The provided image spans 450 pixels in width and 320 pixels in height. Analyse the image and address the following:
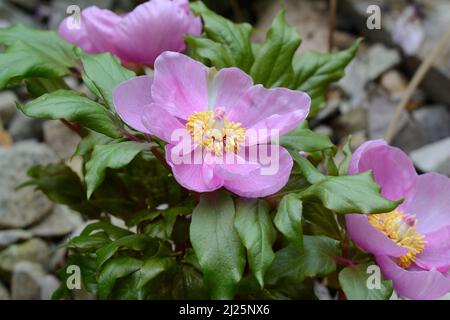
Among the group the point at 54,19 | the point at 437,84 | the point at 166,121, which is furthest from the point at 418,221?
the point at 54,19

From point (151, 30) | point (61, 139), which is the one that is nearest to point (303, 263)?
point (151, 30)

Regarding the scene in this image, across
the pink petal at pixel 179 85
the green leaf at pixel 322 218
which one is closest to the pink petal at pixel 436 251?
the green leaf at pixel 322 218

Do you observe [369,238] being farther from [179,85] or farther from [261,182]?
[179,85]

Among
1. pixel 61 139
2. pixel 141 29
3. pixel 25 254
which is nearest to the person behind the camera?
pixel 141 29

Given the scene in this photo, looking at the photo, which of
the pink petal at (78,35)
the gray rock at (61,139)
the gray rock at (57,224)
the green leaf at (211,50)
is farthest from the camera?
→ the gray rock at (61,139)

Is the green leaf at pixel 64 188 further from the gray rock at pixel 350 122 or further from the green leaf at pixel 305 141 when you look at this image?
the gray rock at pixel 350 122

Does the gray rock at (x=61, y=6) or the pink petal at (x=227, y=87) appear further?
the gray rock at (x=61, y=6)
